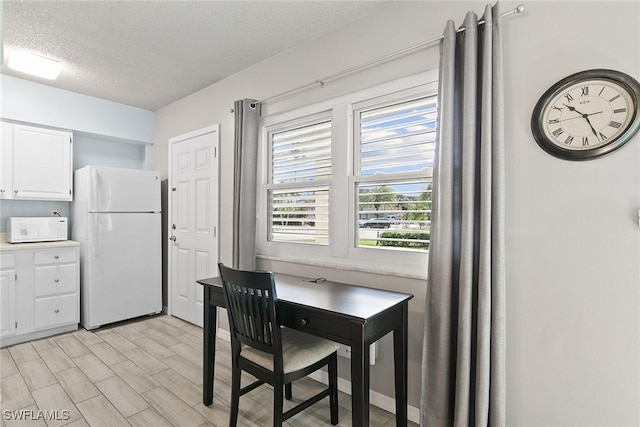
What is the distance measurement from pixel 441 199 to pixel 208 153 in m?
2.58

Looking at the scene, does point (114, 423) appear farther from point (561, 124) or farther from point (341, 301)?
point (561, 124)

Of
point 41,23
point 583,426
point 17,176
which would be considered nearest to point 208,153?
point 41,23

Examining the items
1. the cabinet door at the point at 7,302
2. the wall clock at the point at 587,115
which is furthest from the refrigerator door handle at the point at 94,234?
the wall clock at the point at 587,115

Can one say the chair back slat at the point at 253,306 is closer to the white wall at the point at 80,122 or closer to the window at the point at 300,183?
the window at the point at 300,183

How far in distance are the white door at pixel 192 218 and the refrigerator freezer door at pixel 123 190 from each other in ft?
0.68

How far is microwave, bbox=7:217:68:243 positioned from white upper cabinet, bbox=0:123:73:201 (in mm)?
242

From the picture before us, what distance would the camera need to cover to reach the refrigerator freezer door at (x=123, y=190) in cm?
340

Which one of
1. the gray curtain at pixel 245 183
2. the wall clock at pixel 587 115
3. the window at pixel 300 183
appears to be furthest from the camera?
the gray curtain at pixel 245 183

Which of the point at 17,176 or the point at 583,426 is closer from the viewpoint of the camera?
the point at 583,426

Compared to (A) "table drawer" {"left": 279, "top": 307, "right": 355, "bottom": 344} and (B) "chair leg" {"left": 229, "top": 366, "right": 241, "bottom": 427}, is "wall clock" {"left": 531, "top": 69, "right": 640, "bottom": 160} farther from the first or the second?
(B) "chair leg" {"left": 229, "top": 366, "right": 241, "bottom": 427}

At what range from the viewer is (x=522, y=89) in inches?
64.7

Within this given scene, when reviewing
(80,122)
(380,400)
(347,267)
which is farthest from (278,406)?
(80,122)

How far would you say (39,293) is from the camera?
10.4 ft
